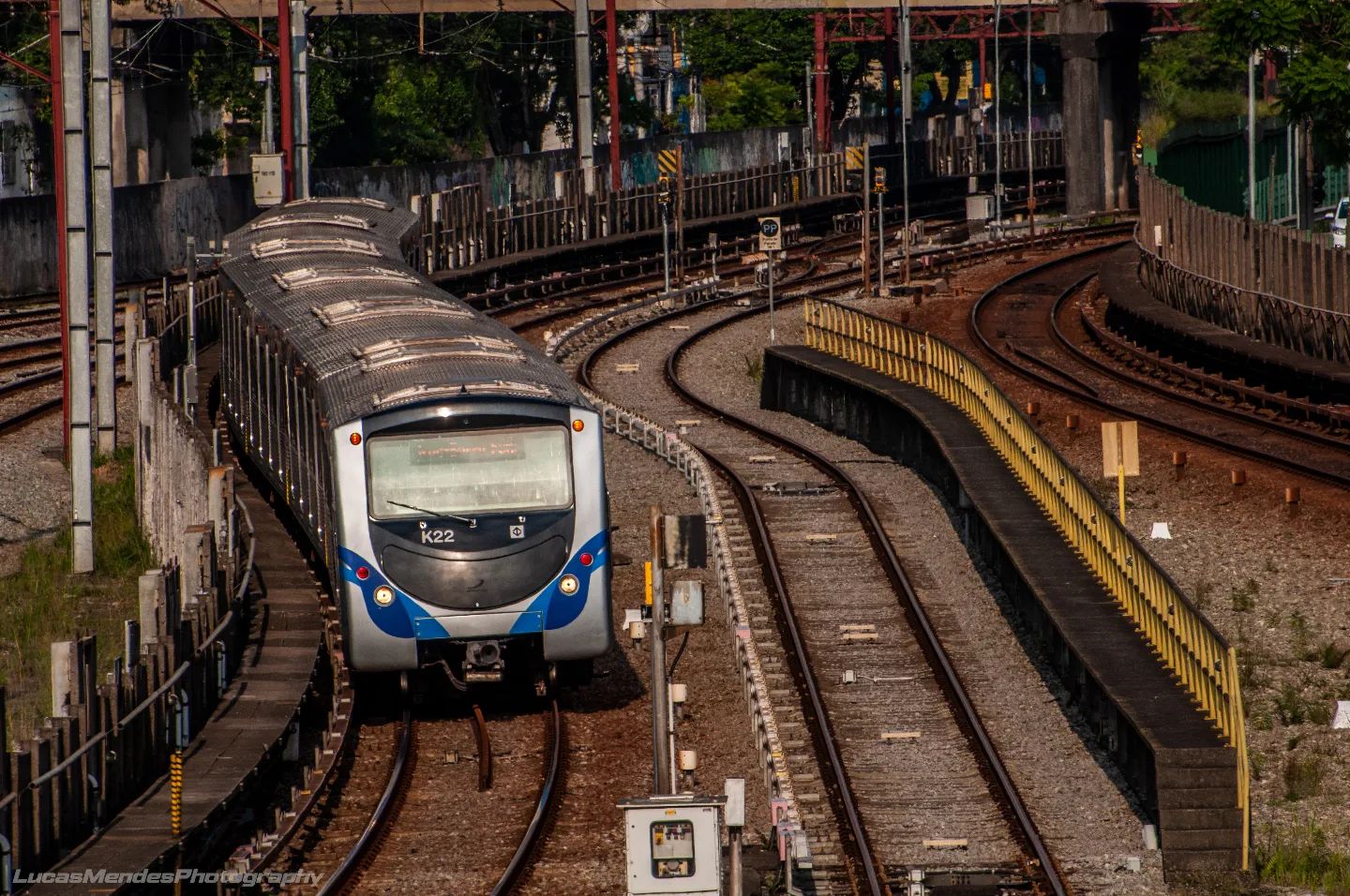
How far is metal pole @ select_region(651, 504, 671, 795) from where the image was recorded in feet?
49.5

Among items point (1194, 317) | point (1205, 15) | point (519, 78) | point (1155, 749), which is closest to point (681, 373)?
point (1194, 317)

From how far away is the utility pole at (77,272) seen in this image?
27.5 meters

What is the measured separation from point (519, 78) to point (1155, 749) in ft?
243

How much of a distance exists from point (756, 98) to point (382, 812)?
8451 centimetres

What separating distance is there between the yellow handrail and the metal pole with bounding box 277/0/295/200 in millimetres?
11957

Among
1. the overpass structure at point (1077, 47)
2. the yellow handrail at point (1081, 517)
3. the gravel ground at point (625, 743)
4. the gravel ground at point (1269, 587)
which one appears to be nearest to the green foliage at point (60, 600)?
the gravel ground at point (625, 743)

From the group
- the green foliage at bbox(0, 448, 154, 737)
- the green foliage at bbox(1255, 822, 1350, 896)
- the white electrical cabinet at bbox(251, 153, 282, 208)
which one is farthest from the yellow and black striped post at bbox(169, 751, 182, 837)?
the white electrical cabinet at bbox(251, 153, 282, 208)

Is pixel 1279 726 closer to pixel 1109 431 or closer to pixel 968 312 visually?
pixel 1109 431

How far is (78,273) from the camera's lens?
28.0 meters

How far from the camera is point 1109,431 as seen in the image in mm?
23297

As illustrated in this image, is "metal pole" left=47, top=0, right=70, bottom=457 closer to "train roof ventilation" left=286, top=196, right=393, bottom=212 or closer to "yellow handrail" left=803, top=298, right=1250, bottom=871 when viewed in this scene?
"train roof ventilation" left=286, top=196, right=393, bottom=212

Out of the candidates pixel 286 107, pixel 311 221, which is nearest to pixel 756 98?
pixel 286 107

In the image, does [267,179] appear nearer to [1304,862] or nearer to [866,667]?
[866,667]

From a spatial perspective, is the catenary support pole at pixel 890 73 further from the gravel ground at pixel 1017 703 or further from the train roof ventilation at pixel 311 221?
the gravel ground at pixel 1017 703
